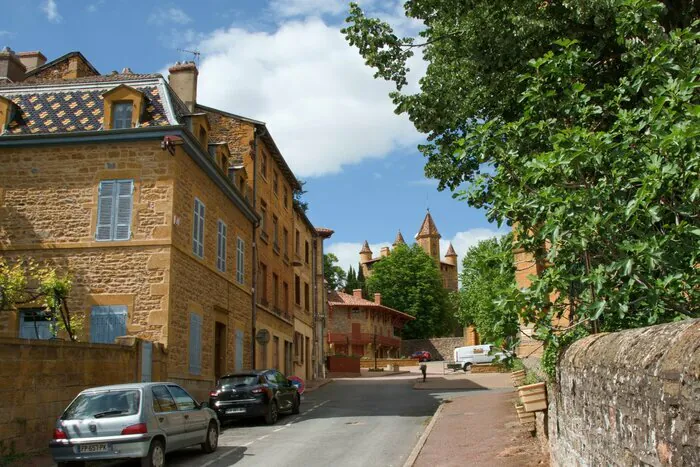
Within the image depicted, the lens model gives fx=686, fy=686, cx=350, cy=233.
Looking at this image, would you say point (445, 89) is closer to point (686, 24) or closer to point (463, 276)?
point (686, 24)

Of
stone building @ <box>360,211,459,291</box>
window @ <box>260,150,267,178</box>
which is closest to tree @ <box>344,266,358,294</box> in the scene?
stone building @ <box>360,211,459,291</box>

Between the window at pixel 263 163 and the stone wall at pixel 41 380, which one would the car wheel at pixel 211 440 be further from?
the window at pixel 263 163

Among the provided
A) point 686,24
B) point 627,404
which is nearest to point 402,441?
point 686,24

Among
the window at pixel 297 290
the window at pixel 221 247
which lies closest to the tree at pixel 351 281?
the window at pixel 297 290

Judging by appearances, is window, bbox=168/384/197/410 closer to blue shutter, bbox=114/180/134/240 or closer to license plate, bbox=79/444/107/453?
license plate, bbox=79/444/107/453

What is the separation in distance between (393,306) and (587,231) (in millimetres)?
73684

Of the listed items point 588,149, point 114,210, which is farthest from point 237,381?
point 588,149

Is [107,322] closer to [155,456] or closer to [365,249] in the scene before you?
[155,456]

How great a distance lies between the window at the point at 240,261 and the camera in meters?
24.1

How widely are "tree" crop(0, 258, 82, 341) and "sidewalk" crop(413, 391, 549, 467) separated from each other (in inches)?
332

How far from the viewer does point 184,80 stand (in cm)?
2616

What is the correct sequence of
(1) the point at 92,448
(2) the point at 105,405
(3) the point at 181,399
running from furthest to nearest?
(3) the point at 181,399, (2) the point at 105,405, (1) the point at 92,448

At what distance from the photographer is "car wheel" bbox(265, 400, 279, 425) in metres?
17.3

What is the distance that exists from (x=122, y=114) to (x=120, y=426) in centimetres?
1064
